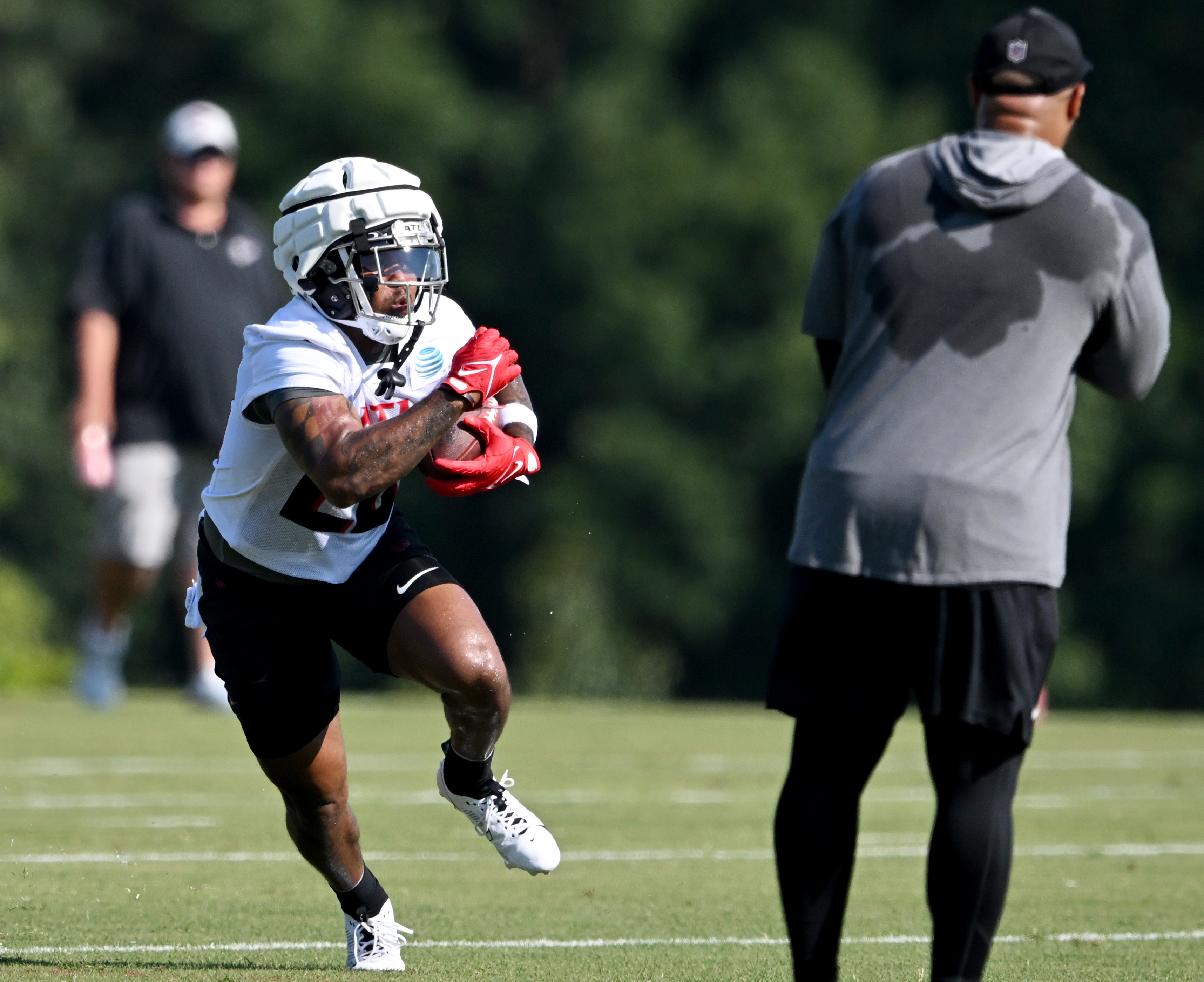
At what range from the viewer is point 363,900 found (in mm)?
5000

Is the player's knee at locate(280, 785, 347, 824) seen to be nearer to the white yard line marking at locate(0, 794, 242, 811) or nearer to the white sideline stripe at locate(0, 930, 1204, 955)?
the white sideline stripe at locate(0, 930, 1204, 955)

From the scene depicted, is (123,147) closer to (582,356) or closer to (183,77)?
(183,77)

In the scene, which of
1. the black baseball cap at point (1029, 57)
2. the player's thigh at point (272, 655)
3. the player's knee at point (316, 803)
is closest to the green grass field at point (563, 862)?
the player's knee at point (316, 803)

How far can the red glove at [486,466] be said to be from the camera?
4809mm

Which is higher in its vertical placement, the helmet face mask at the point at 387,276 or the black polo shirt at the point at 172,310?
the helmet face mask at the point at 387,276

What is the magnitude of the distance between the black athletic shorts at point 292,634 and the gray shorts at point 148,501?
5.44 metres

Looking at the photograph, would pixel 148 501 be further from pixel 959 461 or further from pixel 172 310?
pixel 959 461

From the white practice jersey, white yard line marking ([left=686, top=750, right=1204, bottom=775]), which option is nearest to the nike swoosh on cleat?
the white practice jersey

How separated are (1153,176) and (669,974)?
24261 mm

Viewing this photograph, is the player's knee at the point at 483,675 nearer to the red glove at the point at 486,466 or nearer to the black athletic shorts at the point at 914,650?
the red glove at the point at 486,466

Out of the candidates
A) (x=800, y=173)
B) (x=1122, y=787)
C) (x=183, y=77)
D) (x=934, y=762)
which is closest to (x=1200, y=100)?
(x=800, y=173)

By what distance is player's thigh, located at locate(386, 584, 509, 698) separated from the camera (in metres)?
4.81

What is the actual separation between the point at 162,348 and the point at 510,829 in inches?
236

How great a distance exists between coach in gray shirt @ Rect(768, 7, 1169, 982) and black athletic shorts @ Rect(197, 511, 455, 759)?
4.23 feet
